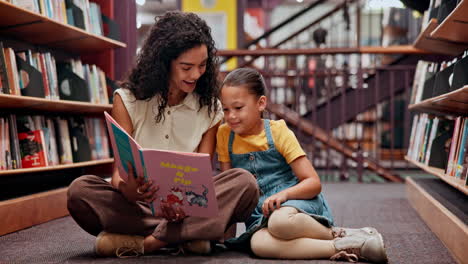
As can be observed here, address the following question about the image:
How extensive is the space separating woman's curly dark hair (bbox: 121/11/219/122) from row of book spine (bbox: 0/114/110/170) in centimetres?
73

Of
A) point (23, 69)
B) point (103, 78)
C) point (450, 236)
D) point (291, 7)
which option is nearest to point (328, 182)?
point (103, 78)

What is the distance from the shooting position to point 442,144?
260cm

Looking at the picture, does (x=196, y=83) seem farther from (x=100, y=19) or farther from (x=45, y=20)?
(x=100, y=19)

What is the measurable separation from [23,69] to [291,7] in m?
9.18

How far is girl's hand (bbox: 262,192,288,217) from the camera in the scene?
1552mm

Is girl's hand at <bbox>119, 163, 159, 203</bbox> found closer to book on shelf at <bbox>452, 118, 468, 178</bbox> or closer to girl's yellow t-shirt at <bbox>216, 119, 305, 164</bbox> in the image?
girl's yellow t-shirt at <bbox>216, 119, 305, 164</bbox>

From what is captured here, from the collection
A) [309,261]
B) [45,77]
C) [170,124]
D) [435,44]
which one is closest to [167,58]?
[170,124]

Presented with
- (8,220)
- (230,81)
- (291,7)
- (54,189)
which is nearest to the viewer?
(230,81)

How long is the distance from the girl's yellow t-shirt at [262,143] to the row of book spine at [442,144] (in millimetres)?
654

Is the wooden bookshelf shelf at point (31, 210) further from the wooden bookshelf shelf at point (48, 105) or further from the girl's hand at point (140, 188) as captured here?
the girl's hand at point (140, 188)

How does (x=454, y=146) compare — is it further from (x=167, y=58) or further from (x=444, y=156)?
(x=167, y=58)

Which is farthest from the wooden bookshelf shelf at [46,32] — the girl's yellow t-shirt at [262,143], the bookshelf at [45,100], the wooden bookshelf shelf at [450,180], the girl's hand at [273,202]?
the wooden bookshelf shelf at [450,180]

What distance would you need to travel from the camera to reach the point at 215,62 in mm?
1880

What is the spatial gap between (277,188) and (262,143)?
0.16 metres
